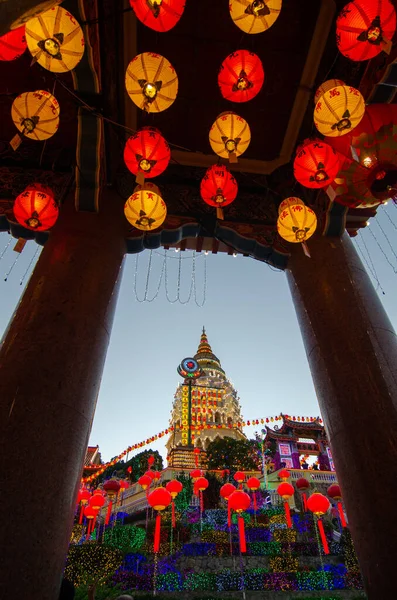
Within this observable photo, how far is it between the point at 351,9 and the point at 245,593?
14453mm

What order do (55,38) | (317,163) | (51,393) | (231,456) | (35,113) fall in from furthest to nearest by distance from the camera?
(231,456) < (317,163) < (35,113) < (55,38) < (51,393)

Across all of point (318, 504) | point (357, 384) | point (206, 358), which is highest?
point (206, 358)

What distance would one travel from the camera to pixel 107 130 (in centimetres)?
441

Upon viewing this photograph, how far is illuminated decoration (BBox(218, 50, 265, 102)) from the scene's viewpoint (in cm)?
364

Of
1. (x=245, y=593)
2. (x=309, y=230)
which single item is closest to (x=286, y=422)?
(x=245, y=593)

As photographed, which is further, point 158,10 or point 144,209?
point 144,209

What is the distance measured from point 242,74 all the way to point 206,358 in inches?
2087

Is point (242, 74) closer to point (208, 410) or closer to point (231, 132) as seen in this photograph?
point (231, 132)

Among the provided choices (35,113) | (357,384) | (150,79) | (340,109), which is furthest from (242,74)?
(357,384)

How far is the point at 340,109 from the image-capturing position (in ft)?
11.4

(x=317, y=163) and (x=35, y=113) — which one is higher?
(x=35, y=113)

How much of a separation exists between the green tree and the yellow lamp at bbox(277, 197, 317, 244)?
2191 centimetres

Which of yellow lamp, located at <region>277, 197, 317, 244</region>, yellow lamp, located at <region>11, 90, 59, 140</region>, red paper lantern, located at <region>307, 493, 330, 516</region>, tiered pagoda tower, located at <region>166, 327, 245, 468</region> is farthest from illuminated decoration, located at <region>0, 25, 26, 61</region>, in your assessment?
tiered pagoda tower, located at <region>166, 327, 245, 468</region>

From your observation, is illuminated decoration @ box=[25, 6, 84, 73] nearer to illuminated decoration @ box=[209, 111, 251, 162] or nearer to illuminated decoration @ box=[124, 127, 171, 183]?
illuminated decoration @ box=[124, 127, 171, 183]
